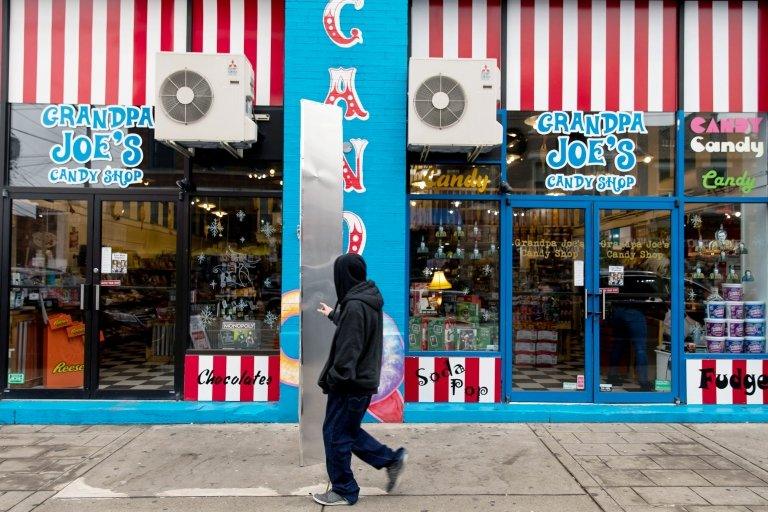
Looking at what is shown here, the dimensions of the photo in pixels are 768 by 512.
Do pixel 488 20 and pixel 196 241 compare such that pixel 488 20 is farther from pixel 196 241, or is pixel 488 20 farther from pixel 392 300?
pixel 196 241

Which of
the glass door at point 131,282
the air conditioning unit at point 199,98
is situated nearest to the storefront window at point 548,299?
the air conditioning unit at point 199,98

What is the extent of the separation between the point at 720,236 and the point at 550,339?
2330mm

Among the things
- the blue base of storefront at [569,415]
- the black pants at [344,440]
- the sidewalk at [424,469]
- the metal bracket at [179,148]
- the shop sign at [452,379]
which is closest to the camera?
the black pants at [344,440]

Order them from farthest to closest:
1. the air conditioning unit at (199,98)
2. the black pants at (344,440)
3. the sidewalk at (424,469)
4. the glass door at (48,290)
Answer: the glass door at (48,290), the air conditioning unit at (199,98), the sidewalk at (424,469), the black pants at (344,440)

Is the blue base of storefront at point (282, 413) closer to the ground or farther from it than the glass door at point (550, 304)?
closer to the ground

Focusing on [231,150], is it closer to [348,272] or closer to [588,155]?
[348,272]

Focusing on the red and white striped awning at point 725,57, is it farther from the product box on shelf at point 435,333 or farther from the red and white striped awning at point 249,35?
the red and white striped awning at point 249,35

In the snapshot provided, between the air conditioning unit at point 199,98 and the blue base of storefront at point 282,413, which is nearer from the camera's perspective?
the air conditioning unit at point 199,98

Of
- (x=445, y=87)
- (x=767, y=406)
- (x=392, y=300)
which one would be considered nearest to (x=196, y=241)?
(x=392, y=300)

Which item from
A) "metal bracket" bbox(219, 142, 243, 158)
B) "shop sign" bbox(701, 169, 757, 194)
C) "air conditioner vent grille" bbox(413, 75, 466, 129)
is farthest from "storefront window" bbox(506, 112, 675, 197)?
"metal bracket" bbox(219, 142, 243, 158)

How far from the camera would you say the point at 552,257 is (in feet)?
22.5

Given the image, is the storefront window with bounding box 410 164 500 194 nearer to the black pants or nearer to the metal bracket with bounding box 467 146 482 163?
the metal bracket with bounding box 467 146 482 163

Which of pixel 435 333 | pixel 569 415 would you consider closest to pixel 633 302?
pixel 569 415

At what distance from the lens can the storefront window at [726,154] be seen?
22.7 ft
